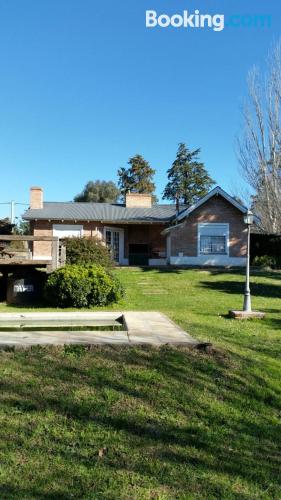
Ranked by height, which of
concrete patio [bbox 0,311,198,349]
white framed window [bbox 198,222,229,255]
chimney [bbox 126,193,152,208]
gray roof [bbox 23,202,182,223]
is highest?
chimney [bbox 126,193,152,208]

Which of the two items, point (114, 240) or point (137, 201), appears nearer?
point (114, 240)

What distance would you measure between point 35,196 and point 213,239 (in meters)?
12.1

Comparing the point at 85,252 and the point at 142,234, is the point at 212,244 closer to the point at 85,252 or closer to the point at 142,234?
the point at 142,234

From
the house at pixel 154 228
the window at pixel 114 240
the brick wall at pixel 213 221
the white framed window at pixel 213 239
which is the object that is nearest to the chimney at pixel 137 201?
the house at pixel 154 228

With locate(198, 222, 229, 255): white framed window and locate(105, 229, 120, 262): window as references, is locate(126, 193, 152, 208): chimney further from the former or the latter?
locate(198, 222, 229, 255): white framed window

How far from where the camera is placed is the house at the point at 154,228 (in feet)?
87.6

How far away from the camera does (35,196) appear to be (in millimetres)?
29734

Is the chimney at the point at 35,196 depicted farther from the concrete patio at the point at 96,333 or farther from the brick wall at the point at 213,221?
the concrete patio at the point at 96,333

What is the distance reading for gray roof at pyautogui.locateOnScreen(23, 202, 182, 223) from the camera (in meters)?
28.7

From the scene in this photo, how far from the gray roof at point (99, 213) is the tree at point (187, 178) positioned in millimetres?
23181

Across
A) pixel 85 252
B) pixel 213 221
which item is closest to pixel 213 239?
pixel 213 221

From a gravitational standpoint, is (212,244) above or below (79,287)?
above

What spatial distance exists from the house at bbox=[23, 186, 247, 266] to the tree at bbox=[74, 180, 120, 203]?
84.1 ft

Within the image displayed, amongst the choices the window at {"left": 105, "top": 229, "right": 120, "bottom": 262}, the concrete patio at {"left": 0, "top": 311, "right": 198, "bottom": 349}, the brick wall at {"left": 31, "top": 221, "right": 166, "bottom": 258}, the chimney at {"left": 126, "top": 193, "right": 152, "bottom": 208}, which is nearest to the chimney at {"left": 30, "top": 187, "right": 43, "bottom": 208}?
the brick wall at {"left": 31, "top": 221, "right": 166, "bottom": 258}
